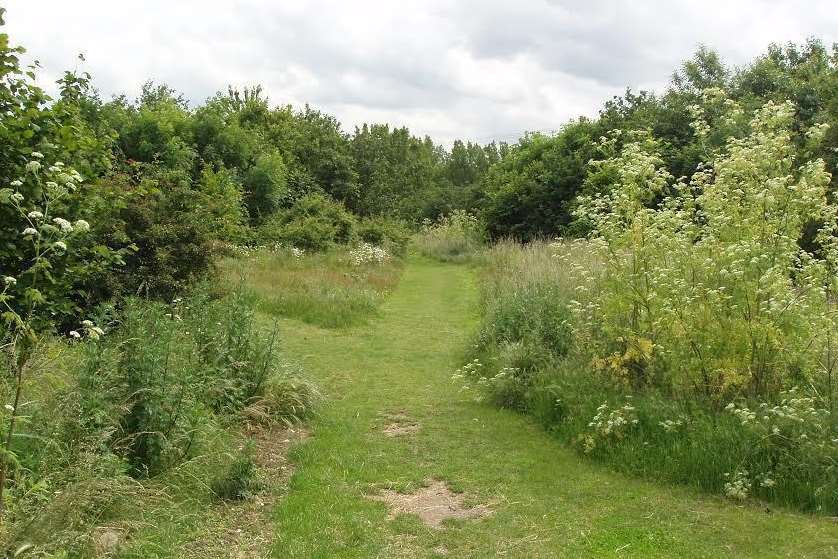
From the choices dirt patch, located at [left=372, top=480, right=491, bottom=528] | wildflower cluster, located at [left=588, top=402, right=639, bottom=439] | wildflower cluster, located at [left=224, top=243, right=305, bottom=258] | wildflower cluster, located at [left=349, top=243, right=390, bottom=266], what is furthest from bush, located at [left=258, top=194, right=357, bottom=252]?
dirt patch, located at [left=372, top=480, right=491, bottom=528]

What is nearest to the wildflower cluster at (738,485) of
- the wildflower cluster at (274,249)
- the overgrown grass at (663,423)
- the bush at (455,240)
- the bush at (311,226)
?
the overgrown grass at (663,423)

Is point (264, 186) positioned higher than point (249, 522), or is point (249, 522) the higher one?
point (264, 186)

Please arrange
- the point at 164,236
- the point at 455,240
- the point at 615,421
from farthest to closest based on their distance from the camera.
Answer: the point at 455,240, the point at 164,236, the point at 615,421

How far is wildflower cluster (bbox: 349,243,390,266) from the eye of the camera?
2004 centimetres

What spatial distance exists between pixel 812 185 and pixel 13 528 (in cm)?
647

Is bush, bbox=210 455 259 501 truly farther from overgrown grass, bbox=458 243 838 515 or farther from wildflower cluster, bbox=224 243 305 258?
wildflower cluster, bbox=224 243 305 258

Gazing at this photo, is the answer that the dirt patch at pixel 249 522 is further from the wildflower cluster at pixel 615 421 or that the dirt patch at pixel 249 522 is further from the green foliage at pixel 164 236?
the green foliage at pixel 164 236

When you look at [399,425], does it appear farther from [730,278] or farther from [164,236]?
[164,236]

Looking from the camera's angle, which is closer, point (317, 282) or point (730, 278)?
point (730, 278)

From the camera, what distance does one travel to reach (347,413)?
7684 millimetres

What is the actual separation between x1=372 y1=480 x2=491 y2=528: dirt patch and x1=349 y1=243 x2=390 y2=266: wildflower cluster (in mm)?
14402

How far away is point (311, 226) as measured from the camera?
885 inches

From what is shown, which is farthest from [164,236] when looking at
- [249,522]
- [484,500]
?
[484,500]

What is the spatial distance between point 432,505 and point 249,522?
1.45 metres
